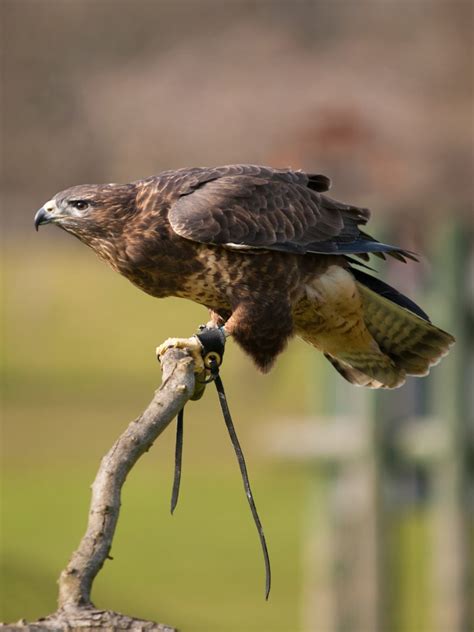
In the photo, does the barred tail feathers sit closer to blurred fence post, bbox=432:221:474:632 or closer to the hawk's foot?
the hawk's foot

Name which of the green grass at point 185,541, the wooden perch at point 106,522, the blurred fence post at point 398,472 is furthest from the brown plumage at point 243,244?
the green grass at point 185,541

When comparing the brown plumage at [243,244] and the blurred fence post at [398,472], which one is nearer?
the brown plumage at [243,244]

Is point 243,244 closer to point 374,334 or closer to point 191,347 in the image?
point 191,347

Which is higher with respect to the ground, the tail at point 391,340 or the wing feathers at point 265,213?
the wing feathers at point 265,213

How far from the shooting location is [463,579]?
9047 mm

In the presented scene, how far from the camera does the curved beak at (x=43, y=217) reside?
358 cm

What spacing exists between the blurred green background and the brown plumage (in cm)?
40

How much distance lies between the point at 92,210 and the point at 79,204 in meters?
0.04

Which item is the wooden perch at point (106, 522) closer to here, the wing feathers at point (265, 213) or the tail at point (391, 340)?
the wing feathers at point (265, 213)

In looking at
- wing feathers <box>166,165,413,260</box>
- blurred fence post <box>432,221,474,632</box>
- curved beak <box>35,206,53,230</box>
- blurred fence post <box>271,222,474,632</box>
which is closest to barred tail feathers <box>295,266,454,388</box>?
wing feathers <box>166,165,413,260</box>

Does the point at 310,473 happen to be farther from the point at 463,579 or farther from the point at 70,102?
the point at 70,102

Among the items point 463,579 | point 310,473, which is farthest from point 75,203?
point 310,473

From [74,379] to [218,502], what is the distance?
12.8 metres

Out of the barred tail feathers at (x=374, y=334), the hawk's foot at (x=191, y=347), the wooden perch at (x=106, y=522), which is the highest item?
the barred tail feathers at (x=374, y=334)
